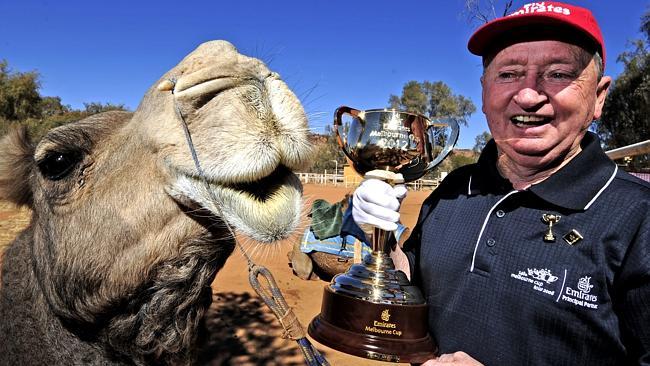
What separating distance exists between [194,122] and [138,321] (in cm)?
121

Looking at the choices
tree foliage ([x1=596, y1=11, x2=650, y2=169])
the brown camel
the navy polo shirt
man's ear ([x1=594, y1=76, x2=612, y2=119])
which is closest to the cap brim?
man's ear ([x1=594, y1=76, x2=612, y2=119])

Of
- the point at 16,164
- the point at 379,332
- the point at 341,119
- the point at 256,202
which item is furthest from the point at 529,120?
the point at 16,164

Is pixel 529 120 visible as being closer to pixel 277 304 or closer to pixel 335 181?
pixel 277 304

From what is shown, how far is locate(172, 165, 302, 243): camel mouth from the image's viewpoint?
1.86 meters

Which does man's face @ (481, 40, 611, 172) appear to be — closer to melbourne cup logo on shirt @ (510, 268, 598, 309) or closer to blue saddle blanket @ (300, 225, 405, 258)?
melbourne cup logo on shirt @ (510, 268, 598, 309)

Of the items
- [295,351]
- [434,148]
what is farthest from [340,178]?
[434,148]

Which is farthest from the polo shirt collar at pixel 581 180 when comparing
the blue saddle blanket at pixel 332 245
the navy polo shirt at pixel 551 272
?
the blue saddle blanket at pixel 332 245

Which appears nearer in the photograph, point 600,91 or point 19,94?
point 600,91

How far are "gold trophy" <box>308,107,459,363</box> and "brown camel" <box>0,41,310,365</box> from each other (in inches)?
19.9

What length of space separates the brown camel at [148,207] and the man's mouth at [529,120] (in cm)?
102

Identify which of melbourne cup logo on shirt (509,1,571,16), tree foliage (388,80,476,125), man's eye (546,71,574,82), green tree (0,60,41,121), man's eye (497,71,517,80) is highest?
tree foliage (388,80,476,125)

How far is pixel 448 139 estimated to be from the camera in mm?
→ 2559

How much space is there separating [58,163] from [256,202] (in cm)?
127

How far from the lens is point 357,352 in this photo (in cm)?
194
